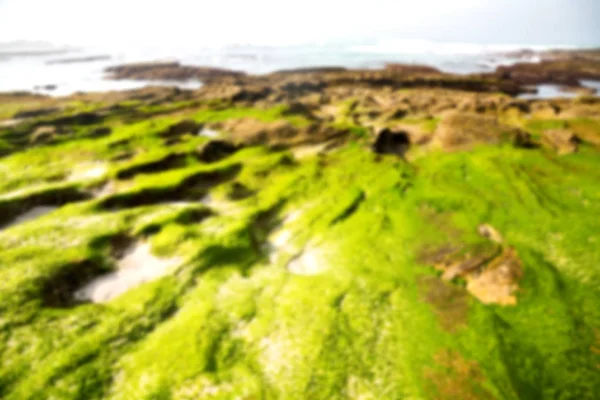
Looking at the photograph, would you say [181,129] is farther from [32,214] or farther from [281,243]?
[281,243]

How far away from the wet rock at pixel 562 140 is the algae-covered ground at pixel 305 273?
2.28 feet

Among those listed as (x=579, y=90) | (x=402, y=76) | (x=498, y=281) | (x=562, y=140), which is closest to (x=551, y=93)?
(x=579, y=90)

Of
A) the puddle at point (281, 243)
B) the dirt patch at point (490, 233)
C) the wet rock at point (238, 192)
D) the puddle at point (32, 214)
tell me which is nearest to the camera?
the dirt patch at point (490, 233)

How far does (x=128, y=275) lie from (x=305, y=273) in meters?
7.47

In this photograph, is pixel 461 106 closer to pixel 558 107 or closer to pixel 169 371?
pixel 558 107

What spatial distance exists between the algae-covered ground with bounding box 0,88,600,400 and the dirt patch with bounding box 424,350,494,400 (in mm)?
54

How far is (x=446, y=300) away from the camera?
475 inches

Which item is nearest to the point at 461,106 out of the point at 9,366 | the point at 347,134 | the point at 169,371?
the point at 347,134

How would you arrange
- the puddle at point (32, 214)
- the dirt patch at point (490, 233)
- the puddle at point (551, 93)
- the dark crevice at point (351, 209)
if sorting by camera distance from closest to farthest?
the dirt patch at point (490, 233), the puddle at point (32, 214), the dark crevice at point (351, 209), the puddle at point (551, 93)

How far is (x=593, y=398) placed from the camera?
906 centimetres

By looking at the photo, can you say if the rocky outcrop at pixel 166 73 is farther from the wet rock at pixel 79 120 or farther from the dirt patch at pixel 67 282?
the dirt patch at pixel 67 282

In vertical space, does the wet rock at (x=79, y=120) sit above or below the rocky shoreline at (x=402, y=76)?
below

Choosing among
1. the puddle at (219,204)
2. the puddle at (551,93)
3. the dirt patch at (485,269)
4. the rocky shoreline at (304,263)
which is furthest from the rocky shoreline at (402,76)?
the dirt patch at (485,269)

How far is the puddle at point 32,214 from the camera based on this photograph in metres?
18.0
